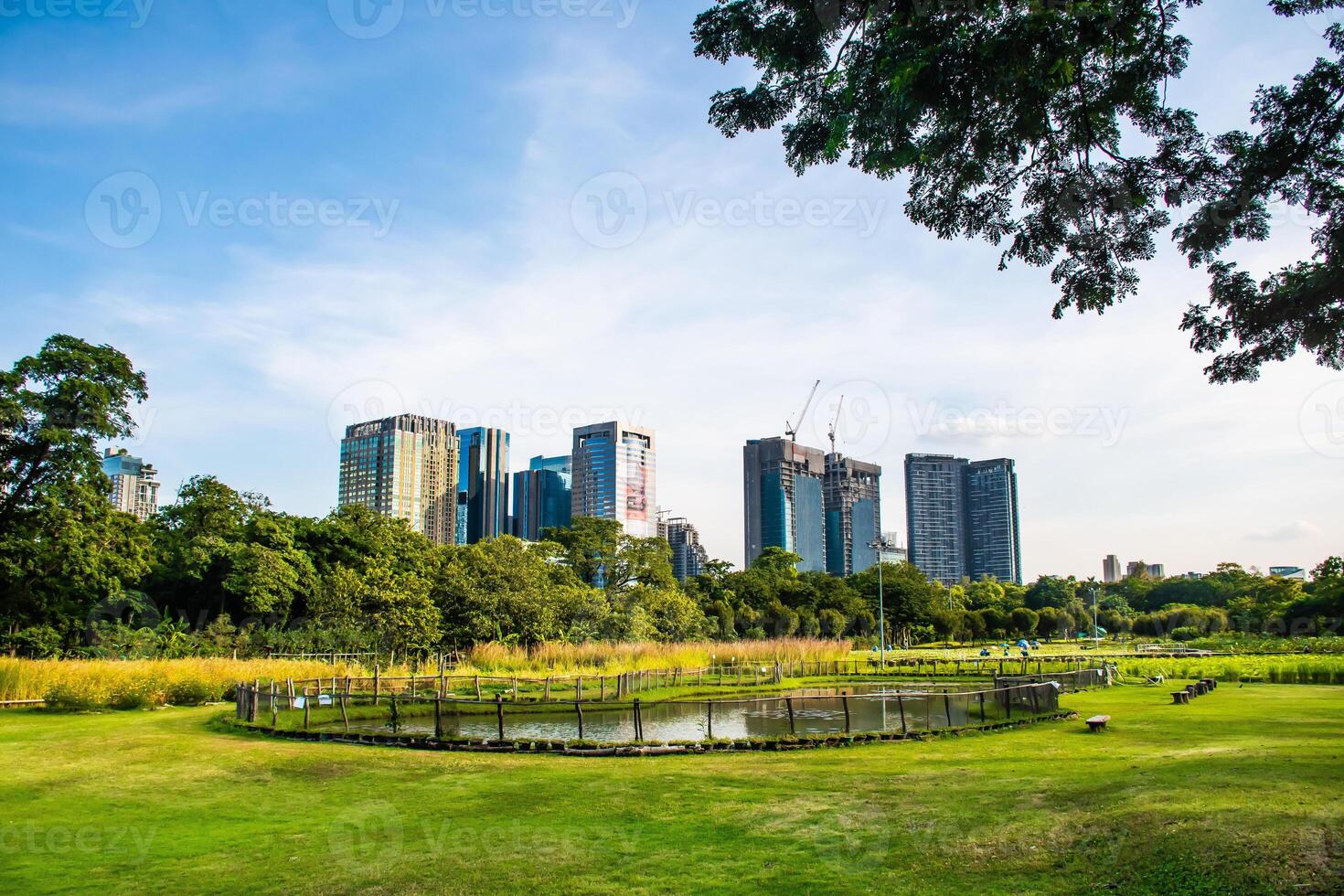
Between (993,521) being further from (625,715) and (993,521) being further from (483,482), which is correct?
(625,715)

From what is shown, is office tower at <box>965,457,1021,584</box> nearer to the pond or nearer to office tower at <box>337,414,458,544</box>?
office tower at <box>337,414,458,544</box>

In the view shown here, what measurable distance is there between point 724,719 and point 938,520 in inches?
7027

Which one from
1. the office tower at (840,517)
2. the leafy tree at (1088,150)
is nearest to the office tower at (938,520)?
the office tower at (840,517)

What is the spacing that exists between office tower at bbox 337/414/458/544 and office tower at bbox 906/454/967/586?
99941mm

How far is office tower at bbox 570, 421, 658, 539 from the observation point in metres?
171

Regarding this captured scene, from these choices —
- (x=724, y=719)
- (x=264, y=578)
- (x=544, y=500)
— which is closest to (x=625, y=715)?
(x=724, y=719)

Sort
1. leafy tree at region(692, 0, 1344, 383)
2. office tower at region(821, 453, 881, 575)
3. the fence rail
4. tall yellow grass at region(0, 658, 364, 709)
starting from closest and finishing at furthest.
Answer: leafy tree at region(692, 0, 1344, 383)
the fence rail
tall yellow grass at region(0, 658, 364, 709)
office tower at region(821, 453, 881, 575)

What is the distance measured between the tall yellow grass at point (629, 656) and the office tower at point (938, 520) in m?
148

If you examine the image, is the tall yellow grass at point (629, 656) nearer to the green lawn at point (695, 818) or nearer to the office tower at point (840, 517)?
the green lawn at point (695, 818)

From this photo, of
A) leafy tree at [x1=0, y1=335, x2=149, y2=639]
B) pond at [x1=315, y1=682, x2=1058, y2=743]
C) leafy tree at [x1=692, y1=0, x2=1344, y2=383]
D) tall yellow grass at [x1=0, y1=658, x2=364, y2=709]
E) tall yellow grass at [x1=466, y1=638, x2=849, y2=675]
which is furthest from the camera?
tall yellow grass at [x1=466, y1=638, x2=849, y2=675]

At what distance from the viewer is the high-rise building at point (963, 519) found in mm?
188625

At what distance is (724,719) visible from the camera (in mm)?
24422

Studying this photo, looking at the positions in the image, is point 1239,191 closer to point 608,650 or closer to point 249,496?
point 608,650

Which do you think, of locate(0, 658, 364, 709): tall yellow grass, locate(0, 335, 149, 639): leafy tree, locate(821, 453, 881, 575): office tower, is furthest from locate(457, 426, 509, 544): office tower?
locate(0, 658, 364, 709): tall yellow grass
